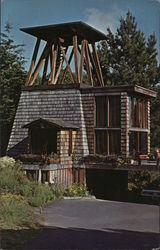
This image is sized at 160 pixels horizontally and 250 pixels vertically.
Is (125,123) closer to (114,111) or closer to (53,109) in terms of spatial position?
(114,111)

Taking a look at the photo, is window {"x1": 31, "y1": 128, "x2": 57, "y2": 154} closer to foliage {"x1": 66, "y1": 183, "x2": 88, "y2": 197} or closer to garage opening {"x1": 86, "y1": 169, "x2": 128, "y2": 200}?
garage opening {"x1": 86, "y1": 169, "x2": 128, "y2": 200}

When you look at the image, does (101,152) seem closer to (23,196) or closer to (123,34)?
(23,196)

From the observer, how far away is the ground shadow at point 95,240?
558 cm

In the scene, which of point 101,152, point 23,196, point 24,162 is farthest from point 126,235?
point 101,152

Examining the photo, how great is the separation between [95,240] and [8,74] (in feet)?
19.9

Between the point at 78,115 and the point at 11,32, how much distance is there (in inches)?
300

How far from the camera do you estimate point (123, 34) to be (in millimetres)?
7781

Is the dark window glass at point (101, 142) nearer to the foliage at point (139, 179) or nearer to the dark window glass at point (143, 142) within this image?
the dark window glass at point (143, 142)

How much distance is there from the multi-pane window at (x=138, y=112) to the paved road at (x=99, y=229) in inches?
227

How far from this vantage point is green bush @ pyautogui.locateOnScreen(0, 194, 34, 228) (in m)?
7.49

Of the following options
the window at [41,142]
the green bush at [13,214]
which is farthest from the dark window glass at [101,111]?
the green bush at [13,214]

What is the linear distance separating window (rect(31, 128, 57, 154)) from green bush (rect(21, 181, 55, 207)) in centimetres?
286

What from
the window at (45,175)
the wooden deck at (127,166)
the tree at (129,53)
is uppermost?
the tree at (129,53)

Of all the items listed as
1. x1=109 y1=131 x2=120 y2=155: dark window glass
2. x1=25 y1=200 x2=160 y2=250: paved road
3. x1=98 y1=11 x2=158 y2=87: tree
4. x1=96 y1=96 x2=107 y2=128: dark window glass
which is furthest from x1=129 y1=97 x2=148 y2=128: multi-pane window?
x1=25 y1=200 x2=160 y2=250: paved road
